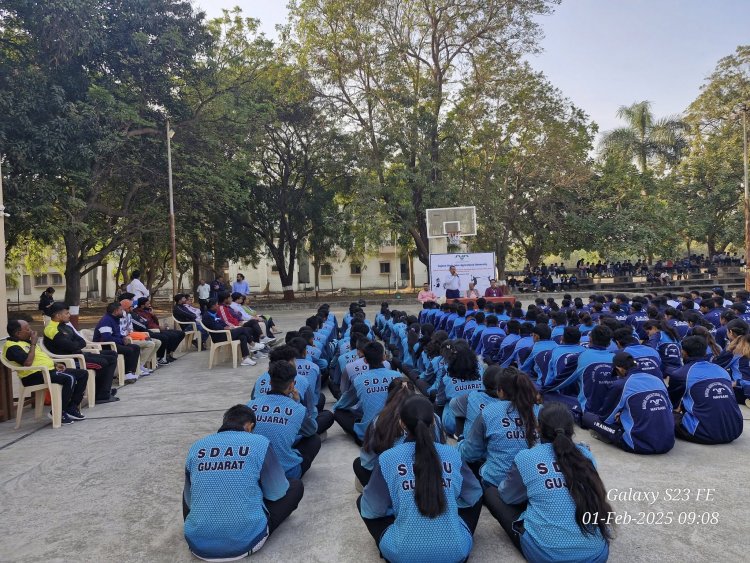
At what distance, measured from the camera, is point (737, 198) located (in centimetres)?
2802

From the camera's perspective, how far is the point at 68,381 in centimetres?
565

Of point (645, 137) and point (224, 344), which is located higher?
point (645, 137)

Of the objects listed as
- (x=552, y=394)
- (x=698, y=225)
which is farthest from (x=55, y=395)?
(x=698, y=225)

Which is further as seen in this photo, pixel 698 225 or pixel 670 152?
pixel 670 152

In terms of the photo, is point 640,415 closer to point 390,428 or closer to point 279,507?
point 390,428

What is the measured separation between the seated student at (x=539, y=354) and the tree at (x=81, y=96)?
39.2 feet

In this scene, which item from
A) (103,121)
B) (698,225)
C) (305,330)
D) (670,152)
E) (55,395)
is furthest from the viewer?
(670,152)

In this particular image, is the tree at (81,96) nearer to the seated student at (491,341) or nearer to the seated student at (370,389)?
the seated student at (491,341)

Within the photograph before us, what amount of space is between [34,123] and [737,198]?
1225 inches

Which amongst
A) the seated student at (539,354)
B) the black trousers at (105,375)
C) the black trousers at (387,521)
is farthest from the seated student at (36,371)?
the seated student at (539,354)

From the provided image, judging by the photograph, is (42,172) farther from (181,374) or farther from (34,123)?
(181,374)

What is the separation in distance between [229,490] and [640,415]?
3.25 meters

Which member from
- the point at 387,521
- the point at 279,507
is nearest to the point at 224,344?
the point at 279,507

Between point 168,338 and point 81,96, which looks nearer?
point 168,338
